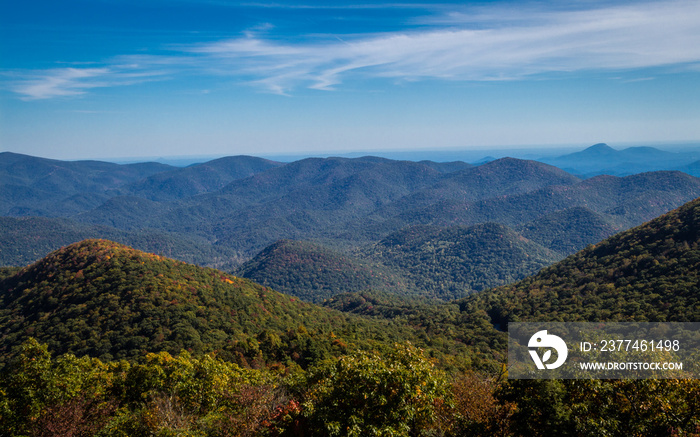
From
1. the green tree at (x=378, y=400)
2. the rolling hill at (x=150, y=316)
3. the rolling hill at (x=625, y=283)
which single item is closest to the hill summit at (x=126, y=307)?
the rolling hill at (x=150, y=316)

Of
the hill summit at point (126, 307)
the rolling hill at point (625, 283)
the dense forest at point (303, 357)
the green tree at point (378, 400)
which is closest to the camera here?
the green tree at point (378, 400)

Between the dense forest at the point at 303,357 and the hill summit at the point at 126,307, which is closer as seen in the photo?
the dense forest at the point at 303,357

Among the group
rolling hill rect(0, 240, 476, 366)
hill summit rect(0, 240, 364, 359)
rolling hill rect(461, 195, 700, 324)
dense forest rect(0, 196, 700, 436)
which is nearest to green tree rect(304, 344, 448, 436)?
dense forest rect(0, 196, 700, 436)

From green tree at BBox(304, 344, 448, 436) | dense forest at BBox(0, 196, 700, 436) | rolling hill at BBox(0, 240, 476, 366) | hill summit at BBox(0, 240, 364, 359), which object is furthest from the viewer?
hill summit at BBox(0, 240, 364, 359)

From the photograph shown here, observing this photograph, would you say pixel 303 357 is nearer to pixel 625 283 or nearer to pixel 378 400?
pixel 378 400

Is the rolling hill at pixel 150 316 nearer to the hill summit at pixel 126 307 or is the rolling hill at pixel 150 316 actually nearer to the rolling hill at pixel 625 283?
the hill summit at pixel 126 307

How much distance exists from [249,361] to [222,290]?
36258mm

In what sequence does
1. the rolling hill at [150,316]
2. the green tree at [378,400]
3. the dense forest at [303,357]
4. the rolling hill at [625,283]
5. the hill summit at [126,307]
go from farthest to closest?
the rolling hill at [625,283], the hill summit at [126,307], the rolling hill at [150,316], the dense forest at [303,357], the green tree at [378,400]

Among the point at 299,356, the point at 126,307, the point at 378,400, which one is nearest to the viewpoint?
the point at 378,400

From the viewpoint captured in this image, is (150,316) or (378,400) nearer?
(378,400)

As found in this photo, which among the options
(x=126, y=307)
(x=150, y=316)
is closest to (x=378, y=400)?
(x=150, y=316)

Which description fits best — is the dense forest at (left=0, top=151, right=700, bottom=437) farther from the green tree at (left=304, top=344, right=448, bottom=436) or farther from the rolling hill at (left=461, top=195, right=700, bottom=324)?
the rolling hill at (left=461, top=195, right=700, bottom=324)

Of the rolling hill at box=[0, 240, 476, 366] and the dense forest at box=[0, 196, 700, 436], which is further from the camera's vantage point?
the rolling hill at box=[0, 240, 476, 366]

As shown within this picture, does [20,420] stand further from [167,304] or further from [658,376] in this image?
[167,304]
